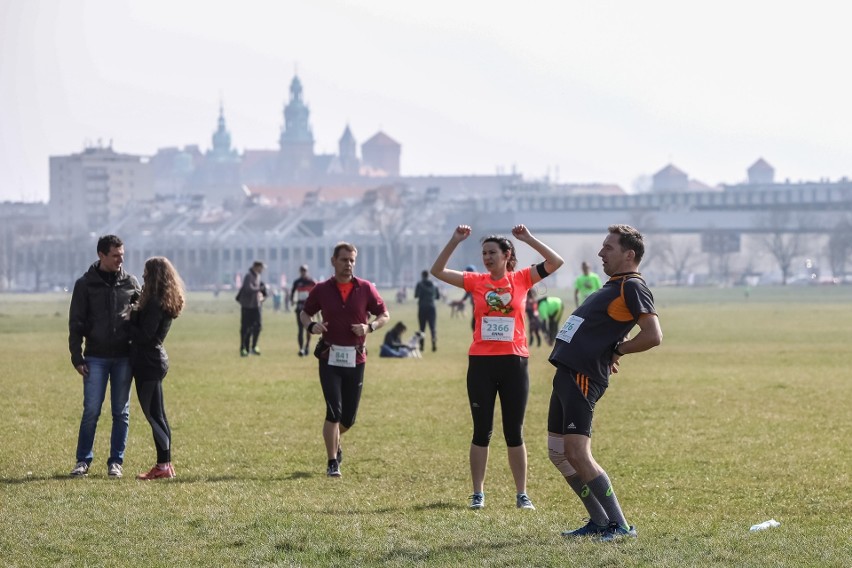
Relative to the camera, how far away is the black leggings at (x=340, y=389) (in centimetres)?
1281

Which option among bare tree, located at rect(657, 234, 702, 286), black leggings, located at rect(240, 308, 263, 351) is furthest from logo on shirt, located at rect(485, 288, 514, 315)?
bare tree, located at rect(657, 234, 702, 286)

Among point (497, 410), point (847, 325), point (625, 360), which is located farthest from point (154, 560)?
point (847, 325)

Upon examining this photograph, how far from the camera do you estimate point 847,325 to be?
4969 cm

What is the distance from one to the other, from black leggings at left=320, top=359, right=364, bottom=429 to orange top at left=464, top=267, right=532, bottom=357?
2040 mm

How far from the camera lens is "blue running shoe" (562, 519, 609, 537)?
9.30m

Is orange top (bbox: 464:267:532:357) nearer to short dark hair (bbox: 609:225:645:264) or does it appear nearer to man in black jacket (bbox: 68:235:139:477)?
short dark hair (bbox: 609:225:645:264)

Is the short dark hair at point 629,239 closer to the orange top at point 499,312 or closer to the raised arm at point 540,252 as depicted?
the raised arm at point 540,252

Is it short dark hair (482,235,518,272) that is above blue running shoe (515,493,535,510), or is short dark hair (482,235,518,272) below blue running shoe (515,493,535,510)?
above

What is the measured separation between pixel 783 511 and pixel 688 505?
658 millimetres

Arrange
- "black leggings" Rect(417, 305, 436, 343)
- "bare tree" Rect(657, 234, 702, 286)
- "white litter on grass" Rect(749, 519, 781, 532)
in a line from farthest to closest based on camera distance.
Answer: "bare tree" Rect(657, 234, 702, 286), "black leggings" Rect(417, 305, 436, 343), "white litter on grass" Rect(749, 519, 781, 532)

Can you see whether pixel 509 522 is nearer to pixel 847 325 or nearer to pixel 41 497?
pixel 41 497

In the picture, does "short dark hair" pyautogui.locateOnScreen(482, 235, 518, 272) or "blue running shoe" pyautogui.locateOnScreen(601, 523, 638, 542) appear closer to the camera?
"blue running shoe" pyautogui.locateOnScreen(601, 523, 638, 542)

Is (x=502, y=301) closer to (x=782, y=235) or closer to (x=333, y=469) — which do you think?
(x=333, y=469)

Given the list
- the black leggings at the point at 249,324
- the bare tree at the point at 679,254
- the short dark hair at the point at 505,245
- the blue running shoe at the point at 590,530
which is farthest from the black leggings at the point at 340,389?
the bare tree at the point at 679,254
